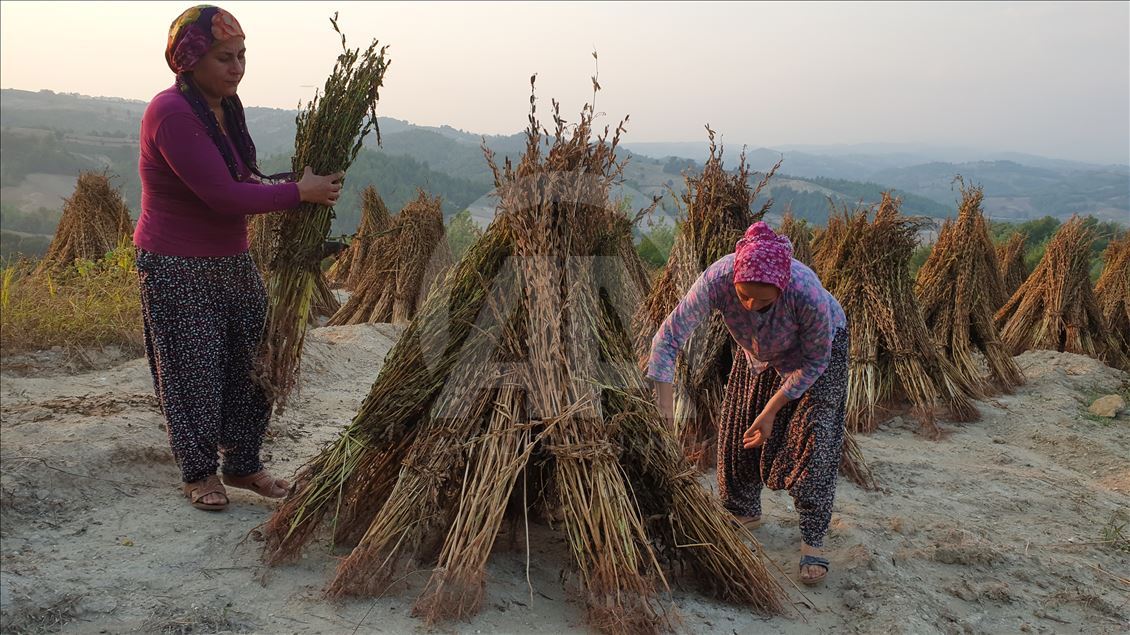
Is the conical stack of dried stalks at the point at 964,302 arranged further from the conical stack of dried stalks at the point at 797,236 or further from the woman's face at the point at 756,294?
the woman's face at the point at 756,294

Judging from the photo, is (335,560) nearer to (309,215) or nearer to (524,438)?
(524,438)

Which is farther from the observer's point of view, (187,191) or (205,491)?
(205,491)

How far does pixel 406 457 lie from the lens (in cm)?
270

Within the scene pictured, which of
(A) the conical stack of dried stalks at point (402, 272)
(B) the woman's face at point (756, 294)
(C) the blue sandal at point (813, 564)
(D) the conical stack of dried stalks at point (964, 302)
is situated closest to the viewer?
(B) the woman's face at point (756, 294)

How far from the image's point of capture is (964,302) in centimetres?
706

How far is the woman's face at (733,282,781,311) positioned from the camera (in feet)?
8.70

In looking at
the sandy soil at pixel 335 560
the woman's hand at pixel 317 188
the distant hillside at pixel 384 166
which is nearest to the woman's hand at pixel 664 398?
the sandy soil at pixel 335 560

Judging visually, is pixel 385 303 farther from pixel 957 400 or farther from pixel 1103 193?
pixel 1103 193

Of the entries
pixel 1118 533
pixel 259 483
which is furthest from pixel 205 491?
pixel 1118 533

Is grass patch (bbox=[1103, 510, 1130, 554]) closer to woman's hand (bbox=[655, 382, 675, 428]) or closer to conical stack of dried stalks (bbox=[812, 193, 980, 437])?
conical stack of dried stalks (bbox=[812, 193, 980, 437])

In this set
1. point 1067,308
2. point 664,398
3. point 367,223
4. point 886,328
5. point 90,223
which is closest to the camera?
point 664,398

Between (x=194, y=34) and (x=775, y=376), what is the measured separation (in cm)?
260

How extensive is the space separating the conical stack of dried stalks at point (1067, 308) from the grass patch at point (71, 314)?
865 centimetres

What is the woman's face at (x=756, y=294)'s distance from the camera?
2652mm
